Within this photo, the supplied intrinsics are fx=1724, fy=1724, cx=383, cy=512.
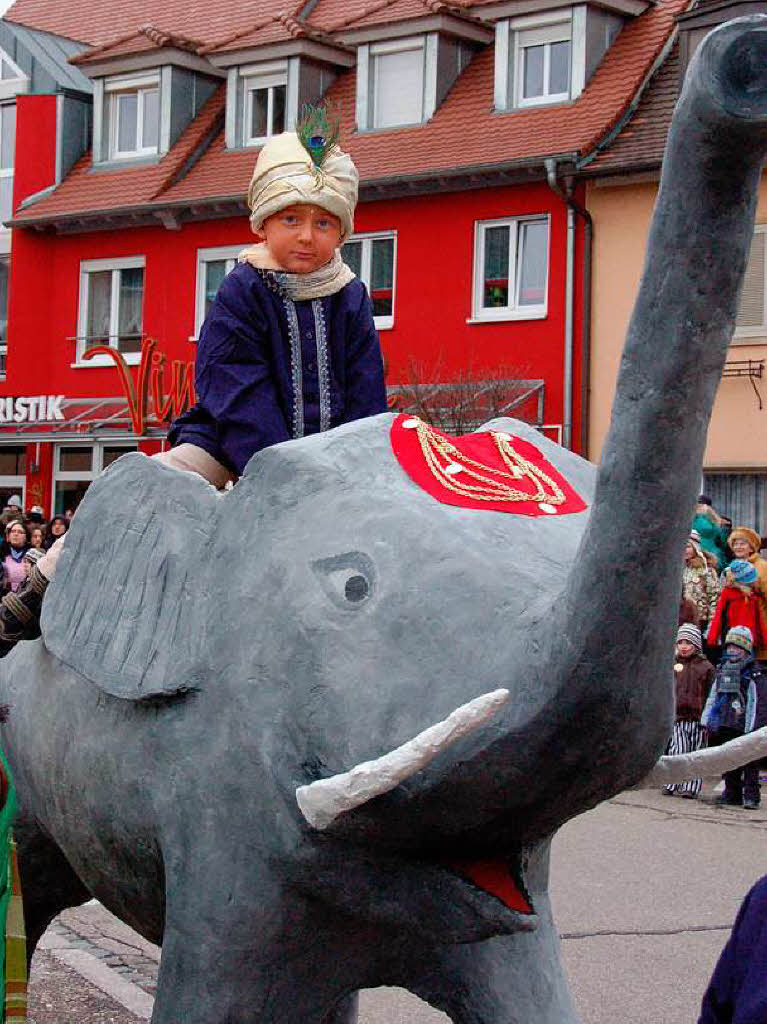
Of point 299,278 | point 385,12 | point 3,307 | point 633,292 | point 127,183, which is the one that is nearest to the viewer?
point 299,278

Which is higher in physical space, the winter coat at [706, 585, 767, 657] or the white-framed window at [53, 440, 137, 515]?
the white-framed window at [53, 440, 137, 515]

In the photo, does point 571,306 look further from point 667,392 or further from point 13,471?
point 667,392

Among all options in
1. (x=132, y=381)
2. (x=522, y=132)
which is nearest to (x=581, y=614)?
(x=522, y=132)

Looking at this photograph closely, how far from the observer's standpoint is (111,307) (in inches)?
999

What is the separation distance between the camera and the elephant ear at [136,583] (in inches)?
132

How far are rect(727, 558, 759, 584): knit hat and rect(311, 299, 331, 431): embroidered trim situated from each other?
7.33 m

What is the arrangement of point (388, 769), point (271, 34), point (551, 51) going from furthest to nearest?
point (271, 34) → point (551, 51) → point (388, 769)

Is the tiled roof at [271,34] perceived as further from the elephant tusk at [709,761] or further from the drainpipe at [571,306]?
the elephant tusk at [709,761]

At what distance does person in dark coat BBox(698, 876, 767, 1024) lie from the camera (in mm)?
2443

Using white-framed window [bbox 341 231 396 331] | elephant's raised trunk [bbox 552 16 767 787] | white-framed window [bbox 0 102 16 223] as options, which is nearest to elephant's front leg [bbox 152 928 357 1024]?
elephant's raised trunk [bbox 552 16 767 787]

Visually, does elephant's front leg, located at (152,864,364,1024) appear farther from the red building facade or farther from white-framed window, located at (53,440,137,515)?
white-framed window, located at (53,440,137,515)

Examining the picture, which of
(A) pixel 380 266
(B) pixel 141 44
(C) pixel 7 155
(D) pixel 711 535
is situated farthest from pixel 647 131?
(C) pixel 7 155

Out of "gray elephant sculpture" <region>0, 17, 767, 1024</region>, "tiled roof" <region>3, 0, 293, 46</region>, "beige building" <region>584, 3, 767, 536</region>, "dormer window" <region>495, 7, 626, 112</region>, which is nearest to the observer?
"gray elephant sculpture" <region>0, 17, 767, 1024</region>

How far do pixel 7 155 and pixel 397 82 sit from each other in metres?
7.40
